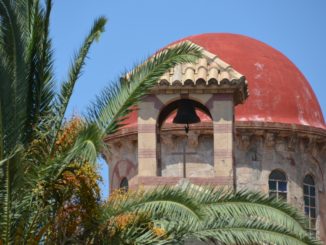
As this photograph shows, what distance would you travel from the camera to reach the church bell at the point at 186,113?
95.3 feet

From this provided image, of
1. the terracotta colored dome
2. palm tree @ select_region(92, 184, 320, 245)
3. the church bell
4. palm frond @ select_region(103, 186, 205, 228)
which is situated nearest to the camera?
palm frond @ select_region(103, 186, 205, 228)

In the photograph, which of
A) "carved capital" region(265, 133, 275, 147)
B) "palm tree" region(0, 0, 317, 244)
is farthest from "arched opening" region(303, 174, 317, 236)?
"palm tree" region(0, 0, 317, 244)

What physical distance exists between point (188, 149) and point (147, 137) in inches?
273

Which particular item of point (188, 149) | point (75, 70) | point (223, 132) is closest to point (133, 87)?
point (75, 70)

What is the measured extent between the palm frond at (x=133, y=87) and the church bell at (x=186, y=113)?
6.49 metres

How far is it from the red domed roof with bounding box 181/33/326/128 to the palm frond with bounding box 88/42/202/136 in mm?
15072

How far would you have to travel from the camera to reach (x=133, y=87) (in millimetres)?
22109

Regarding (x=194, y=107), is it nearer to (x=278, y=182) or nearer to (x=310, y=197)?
(x=278, y=182)

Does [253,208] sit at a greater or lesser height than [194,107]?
lesser

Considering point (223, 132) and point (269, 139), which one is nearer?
point (223, 132)

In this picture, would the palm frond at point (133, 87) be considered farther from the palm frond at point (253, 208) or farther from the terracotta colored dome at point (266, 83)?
the terracotta colored dome at point (266, 83)

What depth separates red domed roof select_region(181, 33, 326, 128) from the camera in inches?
1494

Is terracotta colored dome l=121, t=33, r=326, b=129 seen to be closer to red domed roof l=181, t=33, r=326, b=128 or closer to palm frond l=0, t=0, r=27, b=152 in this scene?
red domed roof l=181, t=33, r=326, b=128

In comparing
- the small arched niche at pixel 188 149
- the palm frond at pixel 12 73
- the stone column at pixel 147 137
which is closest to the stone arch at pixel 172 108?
the stone column at pixel 147 137
